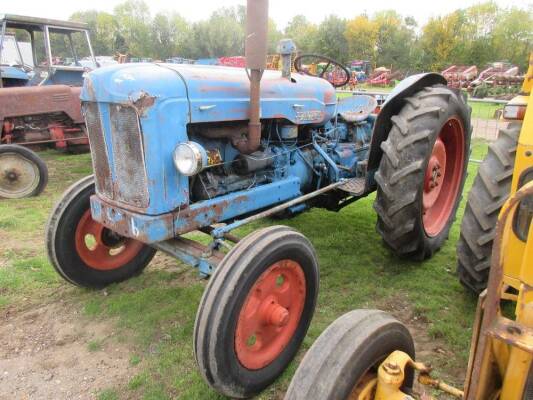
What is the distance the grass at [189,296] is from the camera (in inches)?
93.2

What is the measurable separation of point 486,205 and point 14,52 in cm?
883

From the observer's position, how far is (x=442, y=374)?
2.31 meters

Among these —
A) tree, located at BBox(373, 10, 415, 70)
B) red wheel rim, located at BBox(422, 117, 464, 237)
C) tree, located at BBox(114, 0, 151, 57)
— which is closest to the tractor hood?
red wheel rim, located at BBox(422, 117, 464, 237)

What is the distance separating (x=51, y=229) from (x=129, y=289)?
708mm

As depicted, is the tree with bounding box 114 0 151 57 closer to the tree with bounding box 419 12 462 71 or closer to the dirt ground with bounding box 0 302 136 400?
the tree with bounding box 419 12 462 71

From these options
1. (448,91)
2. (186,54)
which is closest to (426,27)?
(186,54)

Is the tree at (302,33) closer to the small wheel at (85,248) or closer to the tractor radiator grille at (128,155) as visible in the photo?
the small wheel at (85,248)

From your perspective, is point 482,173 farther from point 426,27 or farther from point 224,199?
point 426,27

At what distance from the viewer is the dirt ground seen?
2.28m

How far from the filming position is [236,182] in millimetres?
2822

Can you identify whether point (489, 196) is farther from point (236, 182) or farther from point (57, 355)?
point (57, 355)

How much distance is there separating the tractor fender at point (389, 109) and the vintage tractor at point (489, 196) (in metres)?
0.84

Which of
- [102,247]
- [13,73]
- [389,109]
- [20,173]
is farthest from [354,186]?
[13,73]

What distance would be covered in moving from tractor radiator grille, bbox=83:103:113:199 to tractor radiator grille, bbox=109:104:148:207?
107 millimetres
